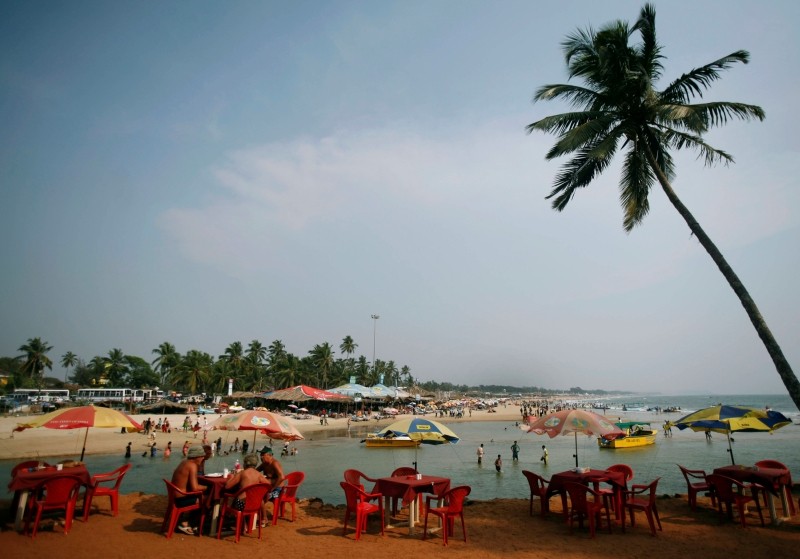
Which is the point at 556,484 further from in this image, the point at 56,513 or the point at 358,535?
the point at 56,513

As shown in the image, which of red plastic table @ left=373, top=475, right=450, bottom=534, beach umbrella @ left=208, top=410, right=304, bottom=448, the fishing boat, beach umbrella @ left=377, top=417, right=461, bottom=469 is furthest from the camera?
the fishing boat

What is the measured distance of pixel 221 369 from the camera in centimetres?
7919

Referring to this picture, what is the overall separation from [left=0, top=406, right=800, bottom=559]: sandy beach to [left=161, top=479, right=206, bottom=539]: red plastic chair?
223 mm

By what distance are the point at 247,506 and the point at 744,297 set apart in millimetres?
11968

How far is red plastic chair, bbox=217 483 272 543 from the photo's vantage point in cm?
749

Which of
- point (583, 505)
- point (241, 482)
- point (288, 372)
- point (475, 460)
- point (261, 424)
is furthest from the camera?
point (288, 372)

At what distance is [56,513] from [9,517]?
74cm

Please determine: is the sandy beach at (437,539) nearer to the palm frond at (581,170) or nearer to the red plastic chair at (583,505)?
the red plastic chair at (583,505)

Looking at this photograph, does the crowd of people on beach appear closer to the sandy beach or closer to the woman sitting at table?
the woman sitting at table

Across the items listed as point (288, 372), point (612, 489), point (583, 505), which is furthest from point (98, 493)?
point (288, 372)

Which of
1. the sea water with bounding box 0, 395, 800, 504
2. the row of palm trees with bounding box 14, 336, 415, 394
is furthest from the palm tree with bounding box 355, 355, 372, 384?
the sea water with bounding box 0, 395, 800, 504

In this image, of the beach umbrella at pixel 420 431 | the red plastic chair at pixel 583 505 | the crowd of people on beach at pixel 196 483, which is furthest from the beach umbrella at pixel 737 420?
the crowd of people on beach at pixel 196 483

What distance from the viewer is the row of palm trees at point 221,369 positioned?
230 ft

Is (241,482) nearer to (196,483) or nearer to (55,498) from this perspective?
(196,483)
